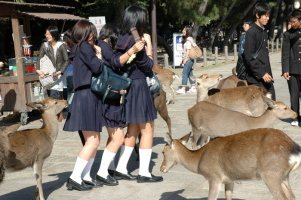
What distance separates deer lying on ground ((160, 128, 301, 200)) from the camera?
440 cm

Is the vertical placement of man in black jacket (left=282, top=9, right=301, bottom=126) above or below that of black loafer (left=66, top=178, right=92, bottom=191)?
above

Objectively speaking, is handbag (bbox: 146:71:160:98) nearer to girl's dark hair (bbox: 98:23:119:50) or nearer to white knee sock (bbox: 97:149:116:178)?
girl's dark hair (bbox: 98:23:119:50)

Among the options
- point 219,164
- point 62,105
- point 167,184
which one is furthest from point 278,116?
point 62,105

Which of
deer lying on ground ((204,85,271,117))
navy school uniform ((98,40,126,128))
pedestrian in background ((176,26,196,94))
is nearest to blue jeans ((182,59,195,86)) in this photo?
pedestrian in background ((176,26,196,94))

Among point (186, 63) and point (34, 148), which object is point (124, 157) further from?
point (186, 63)

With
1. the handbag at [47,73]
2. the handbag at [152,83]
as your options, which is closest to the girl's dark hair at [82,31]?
the handbag at [152,83]

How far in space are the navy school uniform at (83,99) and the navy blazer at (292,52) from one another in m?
4.52

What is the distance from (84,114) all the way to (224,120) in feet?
7.46

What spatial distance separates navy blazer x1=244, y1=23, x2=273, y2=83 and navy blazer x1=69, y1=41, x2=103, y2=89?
2698mm

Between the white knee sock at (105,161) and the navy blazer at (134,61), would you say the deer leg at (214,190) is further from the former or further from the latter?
the navy blazer at (134,61)

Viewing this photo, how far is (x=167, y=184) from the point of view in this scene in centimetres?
592

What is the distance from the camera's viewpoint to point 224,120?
7.03 meters

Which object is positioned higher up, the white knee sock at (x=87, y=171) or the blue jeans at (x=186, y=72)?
the blue jeans at (x=186, y=72)

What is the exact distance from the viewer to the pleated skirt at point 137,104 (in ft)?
18.8
